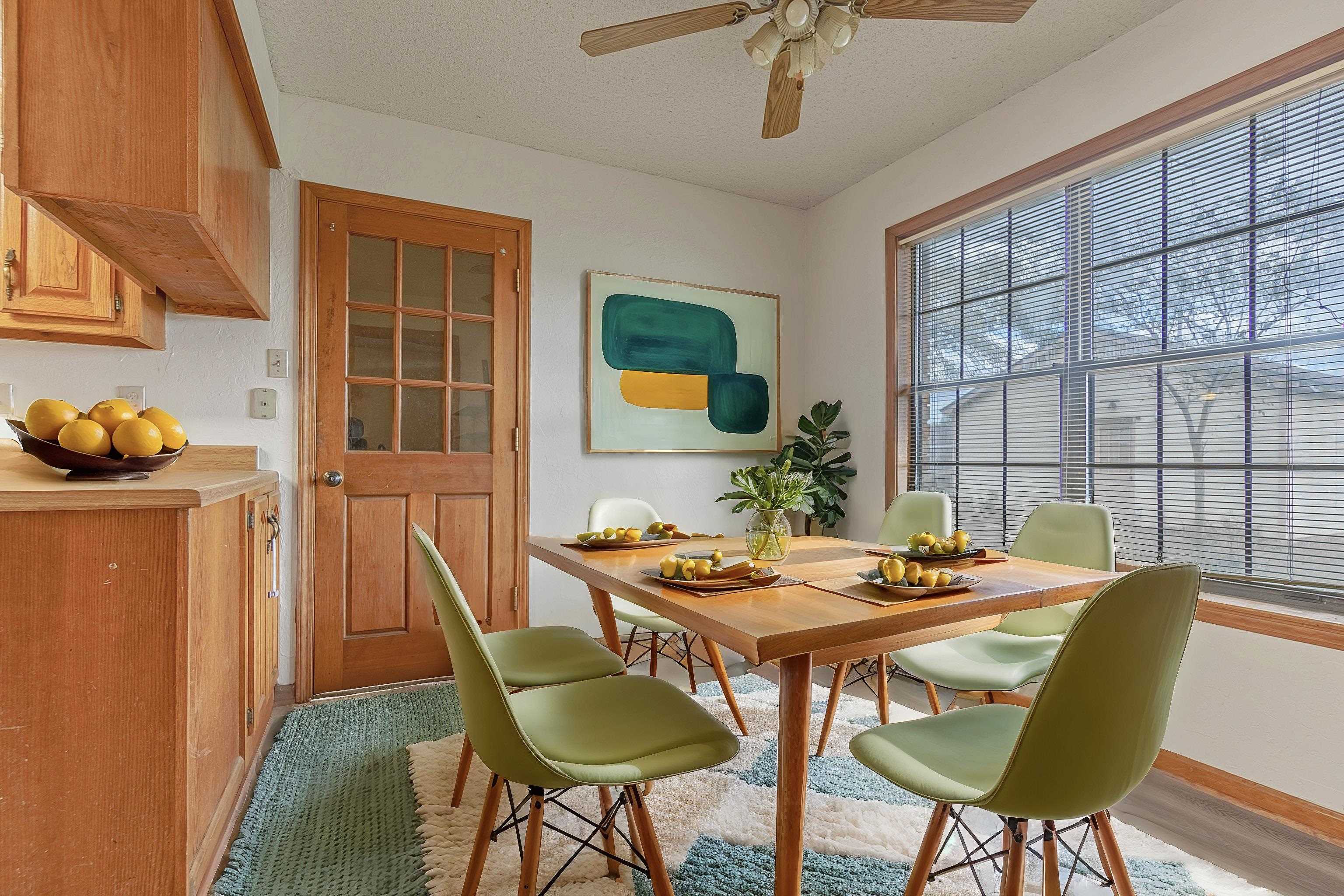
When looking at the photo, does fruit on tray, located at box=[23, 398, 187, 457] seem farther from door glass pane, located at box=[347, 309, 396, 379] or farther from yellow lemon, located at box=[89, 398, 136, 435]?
door glass pane, located at box=[347, 309, 396, 379]

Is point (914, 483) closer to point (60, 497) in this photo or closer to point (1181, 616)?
point (1181, 616)

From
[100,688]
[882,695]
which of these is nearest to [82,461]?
[100,688]

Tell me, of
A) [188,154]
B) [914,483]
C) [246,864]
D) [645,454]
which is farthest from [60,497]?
[914,483]

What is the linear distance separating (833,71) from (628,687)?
2477 millimetres

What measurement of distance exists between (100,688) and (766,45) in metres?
2.32

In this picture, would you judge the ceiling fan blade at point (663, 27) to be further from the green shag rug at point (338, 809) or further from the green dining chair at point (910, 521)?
the green shag rug at point (338, 809)

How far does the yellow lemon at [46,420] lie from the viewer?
56.6 inches

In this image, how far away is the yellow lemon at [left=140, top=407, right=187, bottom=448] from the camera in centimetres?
162

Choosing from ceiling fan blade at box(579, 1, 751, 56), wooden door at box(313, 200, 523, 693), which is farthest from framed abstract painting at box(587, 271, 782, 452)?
ceiling fan blade at box(579, 1, 751, 56)

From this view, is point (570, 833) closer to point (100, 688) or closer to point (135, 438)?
point (100, 688)

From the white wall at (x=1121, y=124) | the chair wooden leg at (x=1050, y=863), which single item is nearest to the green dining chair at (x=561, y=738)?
the chair wooden leg at (x=1050, y=863)

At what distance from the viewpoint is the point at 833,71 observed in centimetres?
262

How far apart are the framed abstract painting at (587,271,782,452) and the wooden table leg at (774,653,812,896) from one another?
2368 millimetres

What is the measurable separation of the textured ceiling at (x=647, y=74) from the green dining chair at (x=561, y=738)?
6.82 feet
